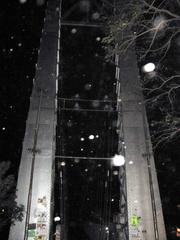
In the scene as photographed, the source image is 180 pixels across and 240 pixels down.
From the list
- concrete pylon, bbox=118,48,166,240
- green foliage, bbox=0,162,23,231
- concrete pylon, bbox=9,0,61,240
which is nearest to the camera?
green foliage, bbox=0,162,23,231

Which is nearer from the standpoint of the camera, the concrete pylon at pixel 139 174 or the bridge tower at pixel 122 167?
the bridge tower at pixel 122 167

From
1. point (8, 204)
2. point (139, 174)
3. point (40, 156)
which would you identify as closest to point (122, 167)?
point (139, 174)

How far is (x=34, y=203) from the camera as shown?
12109 millimetres

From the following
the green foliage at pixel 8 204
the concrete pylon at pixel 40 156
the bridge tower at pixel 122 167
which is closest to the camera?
the green foliage at pixel 8 204

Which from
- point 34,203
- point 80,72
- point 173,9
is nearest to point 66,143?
point 80,72

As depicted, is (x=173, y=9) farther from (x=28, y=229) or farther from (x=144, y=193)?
(x=28, y=229)

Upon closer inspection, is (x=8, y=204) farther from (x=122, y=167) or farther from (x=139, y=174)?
(x=139, y=174)

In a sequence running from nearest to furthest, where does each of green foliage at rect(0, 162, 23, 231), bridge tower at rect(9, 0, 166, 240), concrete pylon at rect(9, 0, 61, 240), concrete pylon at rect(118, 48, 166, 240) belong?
green foliage at rect(0, 162, 23, 231) → concrete pylon at rect(9, 0, 61, 240) → bridge tower at rect(9, 0, 166, 240) → concrete pylon at rect(118, 48, 166, 240)

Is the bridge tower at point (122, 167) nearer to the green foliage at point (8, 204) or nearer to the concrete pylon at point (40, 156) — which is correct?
the concrete pylon at point (40, 156)

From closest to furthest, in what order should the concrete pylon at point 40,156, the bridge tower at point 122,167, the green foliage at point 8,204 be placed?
the green foliage at point 8,204
the concrete pylon at point 40,156
the bridge tower at point 122,167

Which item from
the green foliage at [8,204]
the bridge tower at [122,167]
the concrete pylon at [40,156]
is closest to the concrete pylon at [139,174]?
the bridge tower at [122,167]

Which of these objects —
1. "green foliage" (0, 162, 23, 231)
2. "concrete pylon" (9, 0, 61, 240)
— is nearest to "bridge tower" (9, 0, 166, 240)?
"concrete pylon" (9, 0, 61, 240)

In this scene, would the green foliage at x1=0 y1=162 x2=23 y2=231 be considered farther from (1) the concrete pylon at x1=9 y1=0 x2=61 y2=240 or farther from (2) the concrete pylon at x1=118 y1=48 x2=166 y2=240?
(2) the concrete pylon at x1=118 y1=48 x2=166 y2=240

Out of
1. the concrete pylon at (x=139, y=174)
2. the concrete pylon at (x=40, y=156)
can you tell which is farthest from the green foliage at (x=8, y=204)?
the concrete pylon at (x=139, y=174)
